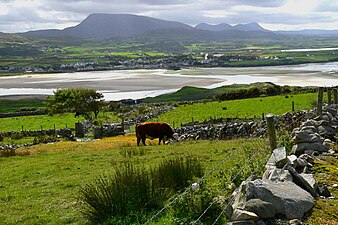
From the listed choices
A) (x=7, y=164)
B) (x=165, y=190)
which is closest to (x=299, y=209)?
(x=165, y=190)

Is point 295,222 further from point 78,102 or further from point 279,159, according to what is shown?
point 78,102

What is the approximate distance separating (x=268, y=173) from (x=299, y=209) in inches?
51.0

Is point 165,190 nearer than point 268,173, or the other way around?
point 268,173

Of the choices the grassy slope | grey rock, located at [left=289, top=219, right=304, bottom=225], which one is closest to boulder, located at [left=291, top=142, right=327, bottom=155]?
the grassy slope

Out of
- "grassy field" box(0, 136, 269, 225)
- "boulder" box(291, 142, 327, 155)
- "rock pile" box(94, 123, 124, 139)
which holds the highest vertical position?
"boulder" box(291, 142, 327, 155)

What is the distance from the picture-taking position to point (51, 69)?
163000mm

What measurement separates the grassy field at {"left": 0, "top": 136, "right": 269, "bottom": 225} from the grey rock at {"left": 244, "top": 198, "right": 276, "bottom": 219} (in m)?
2.61

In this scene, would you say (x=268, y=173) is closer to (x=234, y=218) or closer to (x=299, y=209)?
(x=299, y=209)

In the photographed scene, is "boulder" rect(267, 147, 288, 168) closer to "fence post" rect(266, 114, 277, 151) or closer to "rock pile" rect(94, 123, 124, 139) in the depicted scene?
"fence post" rect(266, 114, 277, 151)

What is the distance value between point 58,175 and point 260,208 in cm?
1015

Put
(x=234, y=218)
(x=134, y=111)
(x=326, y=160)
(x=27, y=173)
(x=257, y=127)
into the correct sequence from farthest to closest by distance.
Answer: (x=134, y=111), (x=257, y=127), (x=27, y=173), (x=326, y=160), (x=234, y=218)

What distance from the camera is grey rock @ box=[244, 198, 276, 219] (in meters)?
5.65

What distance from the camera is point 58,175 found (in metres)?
14.4

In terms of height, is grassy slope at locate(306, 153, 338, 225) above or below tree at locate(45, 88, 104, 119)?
above
